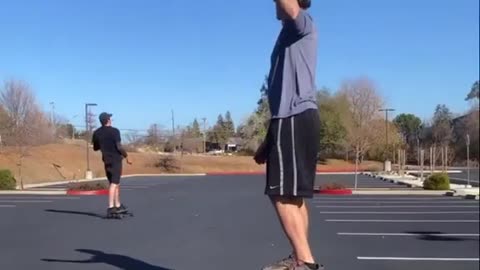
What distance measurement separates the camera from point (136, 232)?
888 centimetres

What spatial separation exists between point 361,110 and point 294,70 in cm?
2518

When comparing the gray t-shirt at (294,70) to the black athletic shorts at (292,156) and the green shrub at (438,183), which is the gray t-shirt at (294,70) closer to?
the black athletic shorts at (292,156)

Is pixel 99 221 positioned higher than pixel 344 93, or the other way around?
pixel 344 93

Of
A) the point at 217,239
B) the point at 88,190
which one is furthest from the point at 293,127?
the point at 88,190

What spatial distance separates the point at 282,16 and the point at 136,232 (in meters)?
5.88

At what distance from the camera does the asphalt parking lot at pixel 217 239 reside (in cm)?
658

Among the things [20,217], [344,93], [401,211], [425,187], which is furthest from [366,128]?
[20,217]

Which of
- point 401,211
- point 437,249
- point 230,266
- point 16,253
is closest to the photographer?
point 230,266

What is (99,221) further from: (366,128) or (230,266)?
(366,128)

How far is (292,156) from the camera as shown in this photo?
141 inches

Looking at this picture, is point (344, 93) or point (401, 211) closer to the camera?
point (401, 211)

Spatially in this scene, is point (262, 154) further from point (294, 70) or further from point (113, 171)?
point (113, 171)

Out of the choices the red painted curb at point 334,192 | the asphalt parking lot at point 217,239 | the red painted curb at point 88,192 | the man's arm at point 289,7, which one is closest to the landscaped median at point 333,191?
the red painted curb at point 334,192

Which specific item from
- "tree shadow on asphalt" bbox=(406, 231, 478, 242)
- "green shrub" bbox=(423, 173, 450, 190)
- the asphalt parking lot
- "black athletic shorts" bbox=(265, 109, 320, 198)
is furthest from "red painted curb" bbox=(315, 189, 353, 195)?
"black athletic shorts" bbox=(265, 109, 320, 198)
